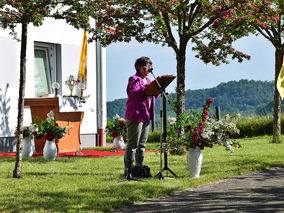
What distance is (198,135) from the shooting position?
22.2ft

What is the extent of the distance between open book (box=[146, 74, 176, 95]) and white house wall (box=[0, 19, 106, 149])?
6.44 meters

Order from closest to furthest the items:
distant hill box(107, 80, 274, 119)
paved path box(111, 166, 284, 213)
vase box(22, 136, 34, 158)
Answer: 1. paved path box(111, 166, 284, 213)
2. vase box(22, 136, 34, 158)
3. distant hill box(107, 80, 274, 119)

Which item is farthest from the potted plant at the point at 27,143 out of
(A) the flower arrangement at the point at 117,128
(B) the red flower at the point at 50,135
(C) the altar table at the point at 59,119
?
(A) the flower arrangement at the point at 117,128

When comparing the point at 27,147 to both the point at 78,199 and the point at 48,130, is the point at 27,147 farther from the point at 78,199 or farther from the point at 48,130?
the point at 78,199

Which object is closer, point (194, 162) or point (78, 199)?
point (78, 199)

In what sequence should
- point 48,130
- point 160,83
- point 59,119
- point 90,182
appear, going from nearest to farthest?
point 160,83 → point 90,182 → point 48,130 → point 59,119

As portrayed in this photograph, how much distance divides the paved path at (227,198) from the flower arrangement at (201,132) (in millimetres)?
654

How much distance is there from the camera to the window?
504 inches

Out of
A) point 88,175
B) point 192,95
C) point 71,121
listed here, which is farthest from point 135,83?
point 192,95

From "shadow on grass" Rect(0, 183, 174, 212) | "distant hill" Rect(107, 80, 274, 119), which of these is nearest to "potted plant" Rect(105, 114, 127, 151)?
"shadow on grass" Rect(0, 183, 174, 212)

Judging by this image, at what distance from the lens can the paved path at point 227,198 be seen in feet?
15.7

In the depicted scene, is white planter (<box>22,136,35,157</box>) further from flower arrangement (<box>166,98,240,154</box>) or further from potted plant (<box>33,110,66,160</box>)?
flower arrangement (<box>166,98,240,154</box>)

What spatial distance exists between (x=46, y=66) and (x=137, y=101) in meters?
7.07

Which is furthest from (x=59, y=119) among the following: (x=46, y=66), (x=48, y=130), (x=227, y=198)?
(x=227, y=198)
